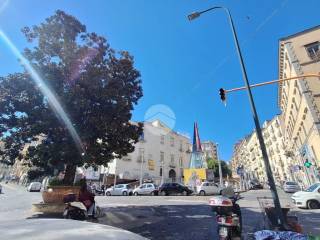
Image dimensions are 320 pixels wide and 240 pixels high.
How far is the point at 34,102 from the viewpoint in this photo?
11.2 metres

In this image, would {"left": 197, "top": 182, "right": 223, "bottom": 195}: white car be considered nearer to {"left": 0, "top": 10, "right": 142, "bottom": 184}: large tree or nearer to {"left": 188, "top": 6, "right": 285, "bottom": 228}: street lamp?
{"left": 0, "top": 10, "right": 142, "bottom": 184}: large tree

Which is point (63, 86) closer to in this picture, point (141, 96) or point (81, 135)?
point (81, 135)

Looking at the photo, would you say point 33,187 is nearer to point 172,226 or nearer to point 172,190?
point 172,190

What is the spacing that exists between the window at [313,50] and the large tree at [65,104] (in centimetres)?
2488

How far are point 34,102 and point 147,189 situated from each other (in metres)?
23.9

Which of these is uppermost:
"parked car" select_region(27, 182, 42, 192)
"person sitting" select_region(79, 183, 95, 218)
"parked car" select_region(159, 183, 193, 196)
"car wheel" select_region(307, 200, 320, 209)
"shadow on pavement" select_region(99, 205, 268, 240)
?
"parked car" select_region(27, 182, 42, 192)

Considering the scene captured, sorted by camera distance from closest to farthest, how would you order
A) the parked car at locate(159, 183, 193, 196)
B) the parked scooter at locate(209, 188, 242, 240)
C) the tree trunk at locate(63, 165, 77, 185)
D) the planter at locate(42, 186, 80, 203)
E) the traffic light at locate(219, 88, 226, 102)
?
the parked scooter at locate(209, 188, 242, 240), the traffic light at locate(219, 88, 226, 102), the planter at locate(42, 186, 80, 203), the tree trunk at locate(63, 165, 77, 185), the parked car at locate(159, 183, 193, 196)

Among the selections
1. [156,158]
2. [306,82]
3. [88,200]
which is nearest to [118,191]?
[156,158]

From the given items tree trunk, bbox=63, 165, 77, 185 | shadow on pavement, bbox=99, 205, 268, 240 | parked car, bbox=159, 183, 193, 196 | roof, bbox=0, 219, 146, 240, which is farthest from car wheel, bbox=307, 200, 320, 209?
parked car, bbox=159, 183, 193, 196

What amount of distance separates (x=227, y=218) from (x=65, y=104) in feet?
27.2

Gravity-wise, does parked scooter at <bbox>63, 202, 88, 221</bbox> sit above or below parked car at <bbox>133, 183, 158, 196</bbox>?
below

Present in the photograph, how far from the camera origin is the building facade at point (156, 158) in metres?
46.6

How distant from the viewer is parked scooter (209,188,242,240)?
5668mm

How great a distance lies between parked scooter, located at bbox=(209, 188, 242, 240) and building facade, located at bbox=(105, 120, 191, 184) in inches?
1580
